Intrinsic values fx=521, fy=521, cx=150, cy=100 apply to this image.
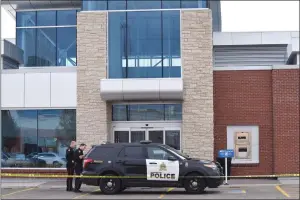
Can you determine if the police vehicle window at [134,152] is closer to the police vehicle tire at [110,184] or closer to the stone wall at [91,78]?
the police vehicle tire at [110,184]

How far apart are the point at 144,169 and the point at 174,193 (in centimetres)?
130

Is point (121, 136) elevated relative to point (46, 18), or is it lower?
lower

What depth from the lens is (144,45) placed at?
2248 centimetres

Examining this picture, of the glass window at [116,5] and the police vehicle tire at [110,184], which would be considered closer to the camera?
the police vehicle tire at [110,184]

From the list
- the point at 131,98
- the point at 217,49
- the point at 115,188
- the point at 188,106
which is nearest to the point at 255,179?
the point at 188,106

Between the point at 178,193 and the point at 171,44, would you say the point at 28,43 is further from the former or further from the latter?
the point at 178,193

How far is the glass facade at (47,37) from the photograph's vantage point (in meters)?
24.7

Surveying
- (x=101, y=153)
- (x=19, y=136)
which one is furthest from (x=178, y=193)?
(x=19, y=136)

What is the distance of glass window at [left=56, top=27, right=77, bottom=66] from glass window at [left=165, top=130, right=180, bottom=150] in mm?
5493

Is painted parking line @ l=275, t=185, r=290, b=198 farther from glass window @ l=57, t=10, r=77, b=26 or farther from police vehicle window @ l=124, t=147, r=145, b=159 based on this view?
glass window @ l=57, t=10, r=77, b=26

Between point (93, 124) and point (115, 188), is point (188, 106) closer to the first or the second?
point (93, 124)

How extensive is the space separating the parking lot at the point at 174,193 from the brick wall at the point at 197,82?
10.9 ft

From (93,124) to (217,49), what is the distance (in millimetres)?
10629

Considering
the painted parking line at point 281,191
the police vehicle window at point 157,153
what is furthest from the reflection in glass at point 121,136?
the painted parking line at point 281,191
